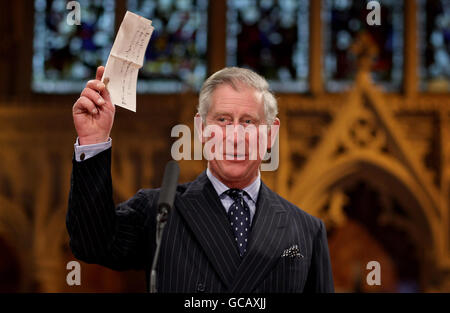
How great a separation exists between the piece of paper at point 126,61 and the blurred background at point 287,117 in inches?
165

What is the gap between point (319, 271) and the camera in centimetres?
187

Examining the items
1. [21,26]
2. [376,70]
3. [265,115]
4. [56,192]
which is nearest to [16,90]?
[21,26]

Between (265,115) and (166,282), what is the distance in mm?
498

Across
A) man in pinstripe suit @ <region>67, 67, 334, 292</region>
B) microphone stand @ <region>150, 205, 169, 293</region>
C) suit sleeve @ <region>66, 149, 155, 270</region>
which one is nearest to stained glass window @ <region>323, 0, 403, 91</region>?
man in pinstripe suit @ <region>67, 67, 334, 292</region>

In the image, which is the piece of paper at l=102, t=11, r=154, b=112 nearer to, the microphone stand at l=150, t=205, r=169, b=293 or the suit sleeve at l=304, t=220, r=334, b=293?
the microphone stand at l=150, t=205, r=169, b=293

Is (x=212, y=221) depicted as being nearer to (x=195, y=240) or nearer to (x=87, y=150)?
(x=195, y=240)

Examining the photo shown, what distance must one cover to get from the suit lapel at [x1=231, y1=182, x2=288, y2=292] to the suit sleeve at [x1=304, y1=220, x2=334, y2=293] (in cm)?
12

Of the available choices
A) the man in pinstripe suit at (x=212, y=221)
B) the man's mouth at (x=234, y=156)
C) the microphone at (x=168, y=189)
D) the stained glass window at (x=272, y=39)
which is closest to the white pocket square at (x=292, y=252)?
the man in pinstripe suit at (x=212, y=221)

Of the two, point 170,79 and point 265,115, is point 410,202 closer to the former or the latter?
point 170,79

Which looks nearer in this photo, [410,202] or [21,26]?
[410,202]

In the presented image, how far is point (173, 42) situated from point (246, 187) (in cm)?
578

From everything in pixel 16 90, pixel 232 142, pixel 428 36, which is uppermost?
pixel 428 36

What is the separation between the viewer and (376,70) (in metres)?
7.34

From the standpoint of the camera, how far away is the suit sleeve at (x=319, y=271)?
1.87 meters
